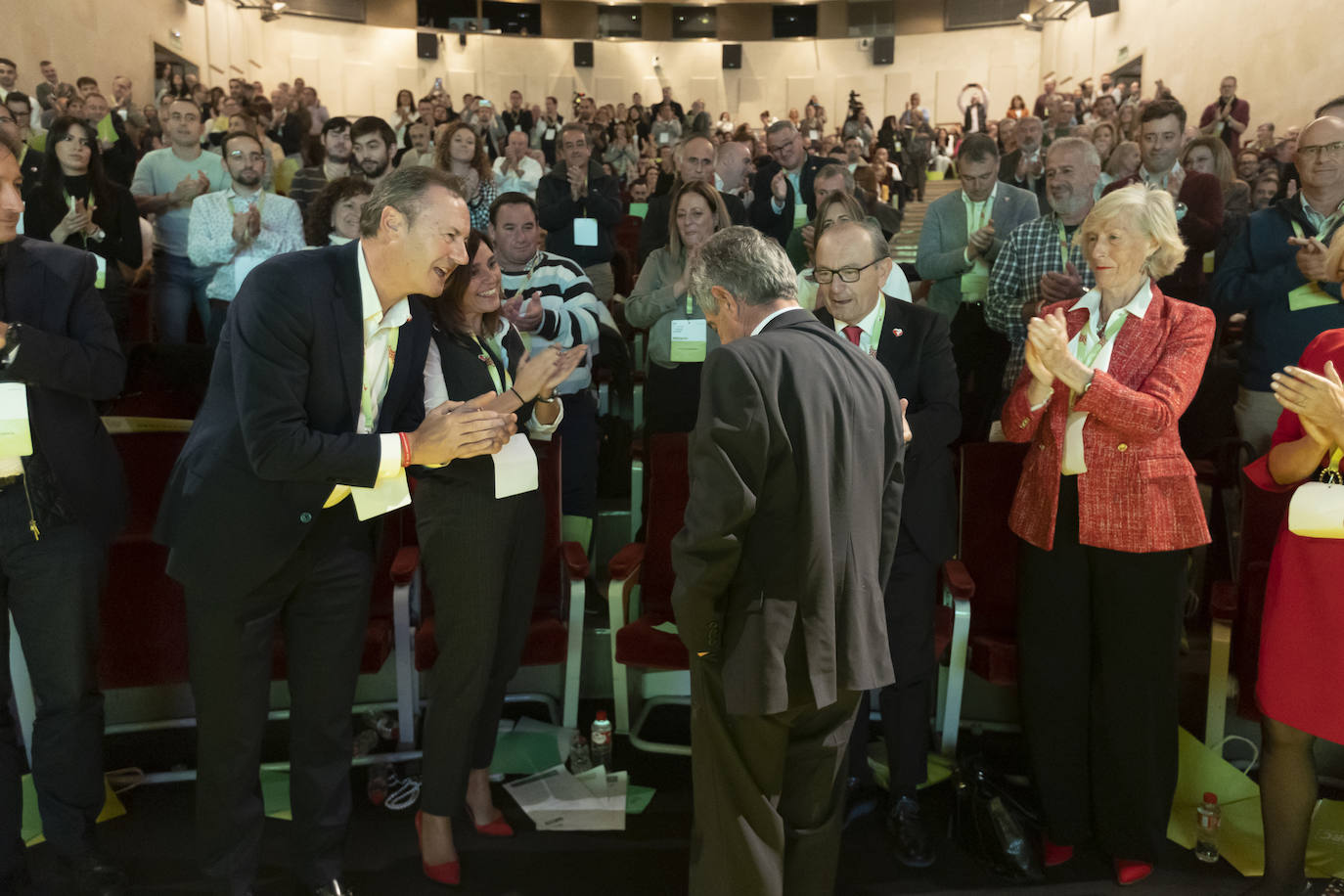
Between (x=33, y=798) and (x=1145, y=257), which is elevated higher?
(x=1145, y=257)

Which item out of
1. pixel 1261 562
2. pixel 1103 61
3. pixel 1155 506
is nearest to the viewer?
pixel 1155 506

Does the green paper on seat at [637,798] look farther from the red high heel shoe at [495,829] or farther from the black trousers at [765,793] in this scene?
the black trousers at [765,793]

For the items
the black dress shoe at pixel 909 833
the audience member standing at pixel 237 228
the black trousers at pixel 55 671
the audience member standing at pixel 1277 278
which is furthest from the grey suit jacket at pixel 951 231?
the black trousers at pixel 55 671

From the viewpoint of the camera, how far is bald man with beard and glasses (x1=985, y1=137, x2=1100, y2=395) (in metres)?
3.19

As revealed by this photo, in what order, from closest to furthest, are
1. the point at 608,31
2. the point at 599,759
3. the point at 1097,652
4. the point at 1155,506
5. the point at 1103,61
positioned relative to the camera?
1. the point at 1155,506
2. the point at 1097,652
3. the point at 599,759
4. the point at 1103,61
5. the point at 608,31

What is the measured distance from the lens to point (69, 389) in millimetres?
1925

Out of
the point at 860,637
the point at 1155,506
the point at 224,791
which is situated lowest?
the point at 224,791

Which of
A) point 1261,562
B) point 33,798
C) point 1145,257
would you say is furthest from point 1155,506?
point 33,798

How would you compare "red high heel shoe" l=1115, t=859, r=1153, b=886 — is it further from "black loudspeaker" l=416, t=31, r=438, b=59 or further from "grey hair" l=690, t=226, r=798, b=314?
"black loudspeaker" l=416, t=31, r=438, b=59

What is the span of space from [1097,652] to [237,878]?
1.98 meters

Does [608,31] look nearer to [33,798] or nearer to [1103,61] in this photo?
[1103,61]

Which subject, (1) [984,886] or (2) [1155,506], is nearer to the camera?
(2) [1155,506]

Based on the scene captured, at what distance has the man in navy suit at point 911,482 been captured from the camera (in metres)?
2.39

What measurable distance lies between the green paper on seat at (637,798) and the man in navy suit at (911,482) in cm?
61
